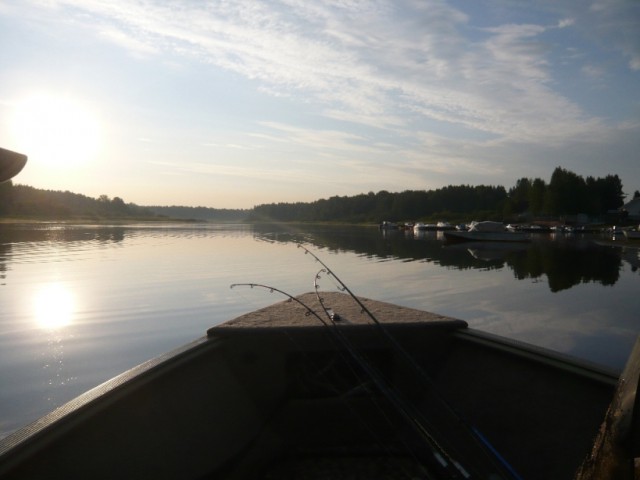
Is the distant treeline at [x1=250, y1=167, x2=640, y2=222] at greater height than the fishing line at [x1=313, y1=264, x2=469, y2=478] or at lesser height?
greater

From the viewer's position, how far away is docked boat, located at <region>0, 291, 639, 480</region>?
3773mm

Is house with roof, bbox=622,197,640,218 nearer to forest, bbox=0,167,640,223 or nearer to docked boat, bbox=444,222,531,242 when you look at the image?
forest, bbox=0,167,640,223

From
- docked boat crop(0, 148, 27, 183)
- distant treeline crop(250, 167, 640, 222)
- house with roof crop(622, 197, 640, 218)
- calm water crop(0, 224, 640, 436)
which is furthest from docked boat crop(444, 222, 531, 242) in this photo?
house with roof crop(622, 197, 640, 218)

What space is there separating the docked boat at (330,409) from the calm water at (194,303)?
356 centimetres

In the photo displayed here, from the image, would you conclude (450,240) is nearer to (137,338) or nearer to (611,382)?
(137,338)

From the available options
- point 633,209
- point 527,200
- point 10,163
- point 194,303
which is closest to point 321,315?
point 10,163

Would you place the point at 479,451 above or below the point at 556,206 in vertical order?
below

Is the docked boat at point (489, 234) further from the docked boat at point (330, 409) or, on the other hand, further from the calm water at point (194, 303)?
the docked boat at point (330, 409)

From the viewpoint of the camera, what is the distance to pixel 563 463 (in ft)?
14.1

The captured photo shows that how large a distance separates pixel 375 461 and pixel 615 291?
67.6ft

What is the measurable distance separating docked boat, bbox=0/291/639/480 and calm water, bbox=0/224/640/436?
3.56 m

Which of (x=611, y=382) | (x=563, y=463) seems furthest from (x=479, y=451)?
(x=611, y=382)

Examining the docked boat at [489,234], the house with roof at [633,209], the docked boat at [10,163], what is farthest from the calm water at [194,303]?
the house with roof at [633,209]

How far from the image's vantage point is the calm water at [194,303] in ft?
32.8
